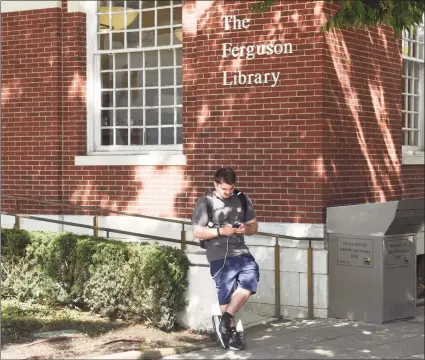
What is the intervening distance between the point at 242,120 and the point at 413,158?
3.15m

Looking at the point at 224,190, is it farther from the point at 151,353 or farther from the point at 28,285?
the point at 28,285

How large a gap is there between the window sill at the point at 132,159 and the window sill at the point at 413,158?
3437mm

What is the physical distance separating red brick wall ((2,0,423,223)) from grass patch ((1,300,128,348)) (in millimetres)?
2325

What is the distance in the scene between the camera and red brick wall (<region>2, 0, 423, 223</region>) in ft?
30.8

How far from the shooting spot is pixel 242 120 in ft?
32.1

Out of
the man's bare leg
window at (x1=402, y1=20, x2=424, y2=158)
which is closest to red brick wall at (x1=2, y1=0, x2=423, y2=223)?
window at (x1=402, y1=20, x2=424, y2=158)

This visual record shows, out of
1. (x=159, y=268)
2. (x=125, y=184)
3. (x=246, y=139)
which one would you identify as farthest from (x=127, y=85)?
(x=159, y=268)

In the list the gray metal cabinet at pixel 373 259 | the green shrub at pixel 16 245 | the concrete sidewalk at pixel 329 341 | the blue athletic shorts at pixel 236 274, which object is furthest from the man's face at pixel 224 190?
the green shrub at pixel 16 245

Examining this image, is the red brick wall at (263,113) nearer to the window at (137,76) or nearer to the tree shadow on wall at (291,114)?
the tree shadow on wall at (291,114)

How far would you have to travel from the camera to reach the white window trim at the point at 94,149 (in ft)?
34.7

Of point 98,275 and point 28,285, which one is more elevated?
point 98,275

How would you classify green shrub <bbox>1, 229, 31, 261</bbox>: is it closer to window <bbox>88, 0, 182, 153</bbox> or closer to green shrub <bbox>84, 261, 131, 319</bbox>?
green shrub <bbox>84, 261, 131, 319</bbox>


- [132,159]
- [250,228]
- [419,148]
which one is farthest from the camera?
[419,148]

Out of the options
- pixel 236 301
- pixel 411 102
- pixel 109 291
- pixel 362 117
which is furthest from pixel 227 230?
pixel 411 102
